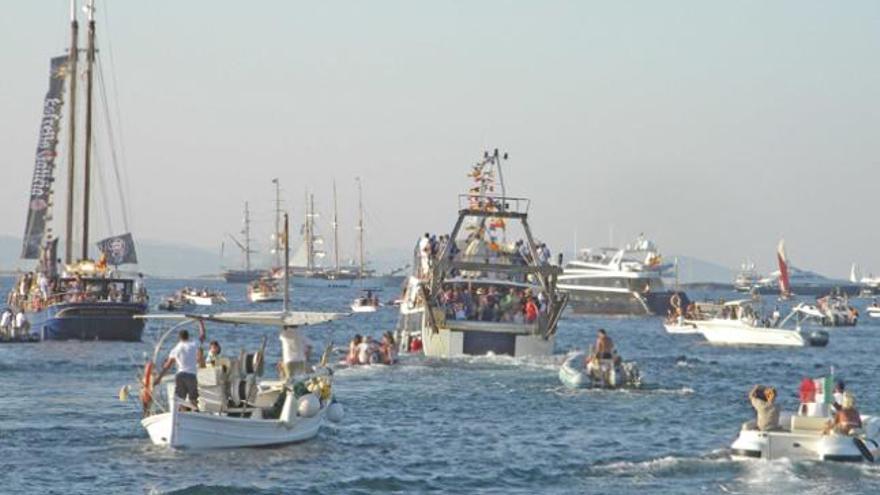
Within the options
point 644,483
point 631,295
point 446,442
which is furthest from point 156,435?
point 631,295

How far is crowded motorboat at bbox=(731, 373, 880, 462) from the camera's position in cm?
3512

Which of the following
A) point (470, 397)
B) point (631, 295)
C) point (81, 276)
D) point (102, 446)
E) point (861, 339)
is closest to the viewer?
point (102, 446)

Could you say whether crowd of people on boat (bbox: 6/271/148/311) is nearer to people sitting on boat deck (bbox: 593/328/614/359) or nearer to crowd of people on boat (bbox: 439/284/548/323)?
Result: crowd of people on boat (bbox: 439/284/548/323)

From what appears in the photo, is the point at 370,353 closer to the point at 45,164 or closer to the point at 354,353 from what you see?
the point at 354,353

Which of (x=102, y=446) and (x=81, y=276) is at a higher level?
(x=81, y=276)

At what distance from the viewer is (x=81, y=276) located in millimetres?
77875

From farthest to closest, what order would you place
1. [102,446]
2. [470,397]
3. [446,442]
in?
1. [470,397]
2. [446,442]
3. [102,446]

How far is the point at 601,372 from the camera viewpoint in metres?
53.7

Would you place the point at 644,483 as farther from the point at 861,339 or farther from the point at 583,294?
the point at 583,294

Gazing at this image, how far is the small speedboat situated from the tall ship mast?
89.9 feet

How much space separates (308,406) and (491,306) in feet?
90.3

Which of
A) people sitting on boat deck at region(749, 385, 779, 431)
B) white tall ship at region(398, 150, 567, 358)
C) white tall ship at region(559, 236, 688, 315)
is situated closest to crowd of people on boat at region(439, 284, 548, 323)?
white tall ship at region(398, 150, 567, 358)

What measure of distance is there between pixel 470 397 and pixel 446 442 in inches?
417

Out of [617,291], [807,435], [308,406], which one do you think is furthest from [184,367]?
[617,291]
